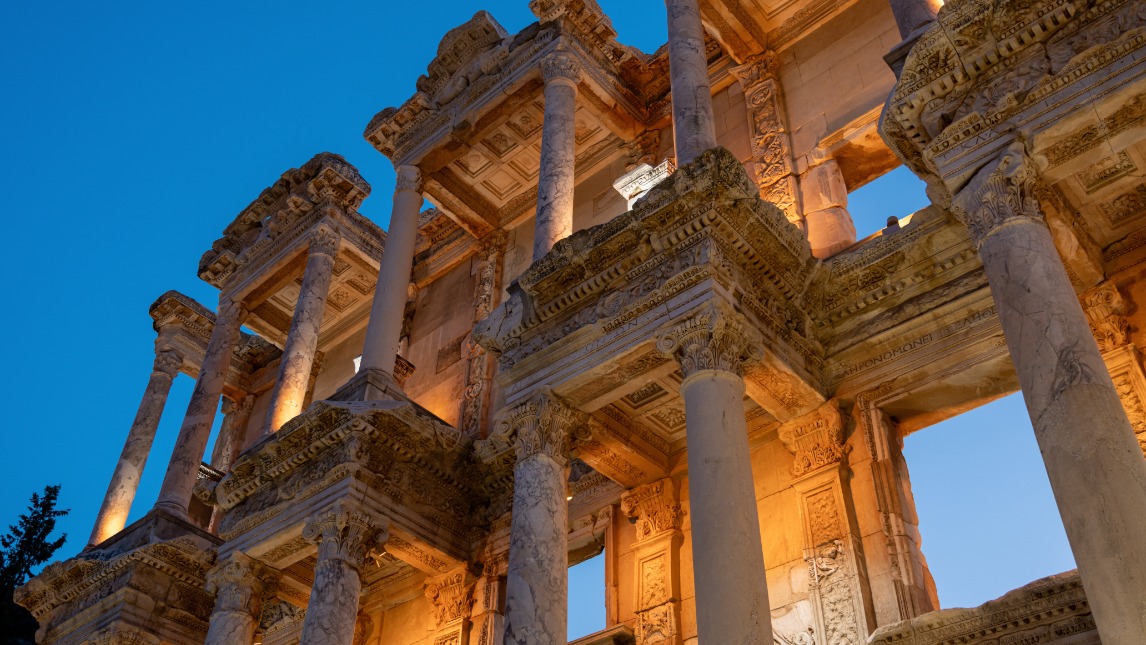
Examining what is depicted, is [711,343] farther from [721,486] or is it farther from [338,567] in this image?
[338,567]

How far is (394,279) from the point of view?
15891mm

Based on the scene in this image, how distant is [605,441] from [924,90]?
564 centimetres

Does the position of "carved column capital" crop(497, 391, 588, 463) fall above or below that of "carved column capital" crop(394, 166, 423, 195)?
below

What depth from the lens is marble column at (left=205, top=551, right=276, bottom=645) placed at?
13484 mm

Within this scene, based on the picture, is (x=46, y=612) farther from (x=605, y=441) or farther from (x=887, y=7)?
(x=887, y=7)

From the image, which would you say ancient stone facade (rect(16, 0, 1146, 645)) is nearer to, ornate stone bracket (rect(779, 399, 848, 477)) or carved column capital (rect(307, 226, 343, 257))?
ornate stone bracket (rect(779, 399, 848, 477))

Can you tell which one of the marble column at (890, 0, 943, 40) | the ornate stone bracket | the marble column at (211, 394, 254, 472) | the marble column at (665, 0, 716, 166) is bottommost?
the ornate stone bracket

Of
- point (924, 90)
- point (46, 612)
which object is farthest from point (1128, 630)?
point (46, 612)

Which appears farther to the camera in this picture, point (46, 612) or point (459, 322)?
point (459, 322)

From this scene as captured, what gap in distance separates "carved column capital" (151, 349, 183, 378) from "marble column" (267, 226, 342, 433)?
4630 mm

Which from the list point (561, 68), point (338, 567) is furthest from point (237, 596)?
point (561, 68)

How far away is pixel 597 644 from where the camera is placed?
12.4m

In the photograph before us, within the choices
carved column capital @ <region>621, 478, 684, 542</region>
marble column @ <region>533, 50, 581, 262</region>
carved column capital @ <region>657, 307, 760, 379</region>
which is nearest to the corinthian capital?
carved column capital @ <region>657, 307, 760, 379</region>

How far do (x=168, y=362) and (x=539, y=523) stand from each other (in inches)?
527
